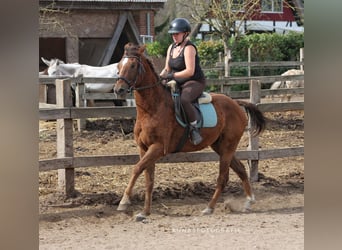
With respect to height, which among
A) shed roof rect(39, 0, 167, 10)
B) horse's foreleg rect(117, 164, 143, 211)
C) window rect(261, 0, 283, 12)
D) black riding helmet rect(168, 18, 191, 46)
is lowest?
horse's foreleg rect(117, 164, 143, 211)

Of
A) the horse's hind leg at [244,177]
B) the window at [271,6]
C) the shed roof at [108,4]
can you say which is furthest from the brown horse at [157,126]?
the shed roof at [108,4]

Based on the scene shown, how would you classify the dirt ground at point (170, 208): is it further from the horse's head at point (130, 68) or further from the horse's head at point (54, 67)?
the horse's head at point (54, 67)

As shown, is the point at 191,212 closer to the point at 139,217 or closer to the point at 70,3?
the point at 139,217

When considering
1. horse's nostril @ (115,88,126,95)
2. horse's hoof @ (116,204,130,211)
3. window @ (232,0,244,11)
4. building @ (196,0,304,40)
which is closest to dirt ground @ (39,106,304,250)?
horse's hoof @ (116,204,130,211)

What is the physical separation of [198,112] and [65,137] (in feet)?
4.31

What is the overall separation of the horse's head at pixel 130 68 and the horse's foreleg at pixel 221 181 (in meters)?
1.22

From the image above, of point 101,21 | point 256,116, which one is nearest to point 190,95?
point 256,116

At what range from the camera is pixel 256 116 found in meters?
5.89

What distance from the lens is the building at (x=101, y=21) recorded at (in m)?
6.76

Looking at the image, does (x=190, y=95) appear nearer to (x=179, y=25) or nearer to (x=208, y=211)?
(x=179, y=25)

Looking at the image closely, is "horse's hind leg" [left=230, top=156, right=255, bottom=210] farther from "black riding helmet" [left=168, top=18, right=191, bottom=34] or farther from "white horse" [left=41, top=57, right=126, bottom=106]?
"white horse" [left=41, top=57, right=126, bottom=106]

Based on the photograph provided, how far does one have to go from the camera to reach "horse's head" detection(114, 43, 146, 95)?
15.6 ft
